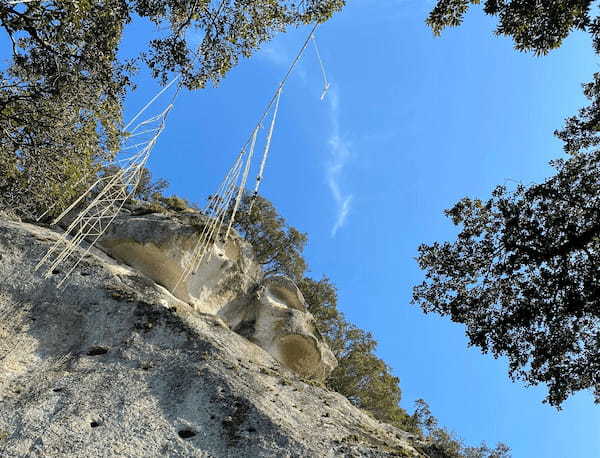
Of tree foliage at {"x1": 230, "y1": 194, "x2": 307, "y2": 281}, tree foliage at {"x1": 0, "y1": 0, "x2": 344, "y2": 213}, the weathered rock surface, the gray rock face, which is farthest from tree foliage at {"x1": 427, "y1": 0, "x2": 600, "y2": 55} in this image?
tree foliage at {"x1": 230, "y1": 194, "x2": 307, "y2": 281}

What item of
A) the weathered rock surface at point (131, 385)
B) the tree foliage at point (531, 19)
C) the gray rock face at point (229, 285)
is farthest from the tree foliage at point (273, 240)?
the tree foliage at point (531, 19)

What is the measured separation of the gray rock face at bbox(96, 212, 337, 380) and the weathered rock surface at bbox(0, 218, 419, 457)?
3.35m

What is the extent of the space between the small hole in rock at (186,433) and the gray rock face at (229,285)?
31.0ft

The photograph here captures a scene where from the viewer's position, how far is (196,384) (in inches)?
514

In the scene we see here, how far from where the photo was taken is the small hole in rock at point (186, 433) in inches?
448

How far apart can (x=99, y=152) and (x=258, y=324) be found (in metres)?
12.7

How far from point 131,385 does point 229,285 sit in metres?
10.5

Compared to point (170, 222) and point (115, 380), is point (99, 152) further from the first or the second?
point (170, 222)

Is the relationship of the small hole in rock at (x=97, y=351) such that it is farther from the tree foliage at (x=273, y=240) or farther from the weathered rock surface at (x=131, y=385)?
the tree foliage at (x=273, y=240)

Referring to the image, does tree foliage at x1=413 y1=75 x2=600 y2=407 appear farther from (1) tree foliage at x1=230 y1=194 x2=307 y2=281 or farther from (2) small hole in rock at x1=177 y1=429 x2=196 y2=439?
(1) tree foliage at x1=230 y1=194 x2=307 y2=281

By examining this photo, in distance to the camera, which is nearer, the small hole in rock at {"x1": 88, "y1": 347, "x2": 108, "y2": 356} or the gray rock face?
the small hole in rock at {"x1": 88, "y1": 347, "x2": 108, "y2": 356}

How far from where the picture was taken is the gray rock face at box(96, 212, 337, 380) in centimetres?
2098

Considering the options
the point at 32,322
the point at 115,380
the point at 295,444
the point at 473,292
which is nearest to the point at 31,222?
the point at 32,322

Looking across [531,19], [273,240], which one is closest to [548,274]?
[531,19]
